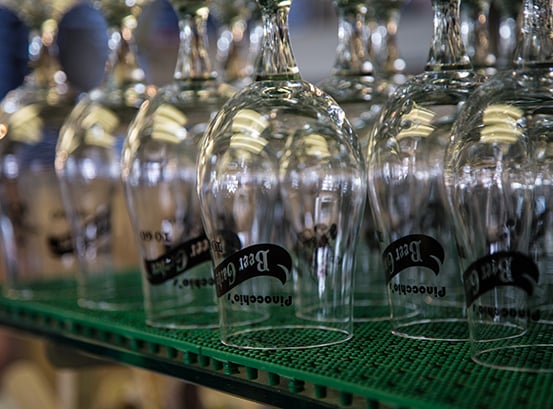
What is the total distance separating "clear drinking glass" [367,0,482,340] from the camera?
2.44 feet

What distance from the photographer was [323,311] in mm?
774

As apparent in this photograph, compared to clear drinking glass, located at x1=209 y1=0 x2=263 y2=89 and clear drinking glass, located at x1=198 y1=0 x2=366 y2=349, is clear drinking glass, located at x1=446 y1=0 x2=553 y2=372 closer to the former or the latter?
clear drinking glass, located at x1=198 y1=0 x2=366 y2=349

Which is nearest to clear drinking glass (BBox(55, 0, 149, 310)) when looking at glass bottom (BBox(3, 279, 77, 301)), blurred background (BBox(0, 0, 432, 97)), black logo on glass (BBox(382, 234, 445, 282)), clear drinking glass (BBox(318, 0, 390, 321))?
glass bottom (BBox(3, 279, 77, 301))

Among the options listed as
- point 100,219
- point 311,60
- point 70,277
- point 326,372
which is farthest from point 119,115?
point 311,60

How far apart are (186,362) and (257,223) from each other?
0.40 feet

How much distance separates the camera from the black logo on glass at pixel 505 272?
2.15 feet

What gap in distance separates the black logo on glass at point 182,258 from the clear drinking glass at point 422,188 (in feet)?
0.56

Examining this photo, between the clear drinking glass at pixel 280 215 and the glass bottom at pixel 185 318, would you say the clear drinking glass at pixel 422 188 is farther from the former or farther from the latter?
the glass bottom at pixel 185 318

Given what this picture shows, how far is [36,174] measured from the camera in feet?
3.81

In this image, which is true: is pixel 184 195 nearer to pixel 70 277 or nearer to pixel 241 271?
pixel 241 271

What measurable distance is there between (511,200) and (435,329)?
15 cm

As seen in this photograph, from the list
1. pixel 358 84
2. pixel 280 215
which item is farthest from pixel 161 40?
pixel 280 215

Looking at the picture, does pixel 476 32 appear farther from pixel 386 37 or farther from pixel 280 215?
pixel 280 215

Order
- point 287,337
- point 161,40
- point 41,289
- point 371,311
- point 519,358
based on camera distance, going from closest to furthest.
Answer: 1. point 519,358
2. point 287,337
3. point 371,311
4. point 41,289
5. point 161,40
